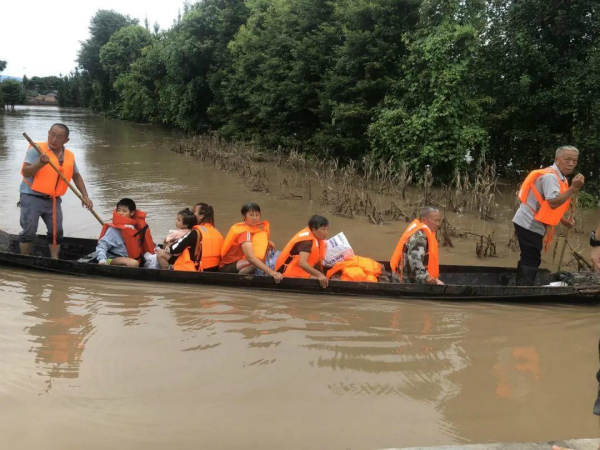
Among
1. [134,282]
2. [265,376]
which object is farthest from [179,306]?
[265,376]

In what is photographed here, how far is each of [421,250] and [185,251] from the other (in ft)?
8.60

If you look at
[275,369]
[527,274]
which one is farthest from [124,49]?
[275,369]

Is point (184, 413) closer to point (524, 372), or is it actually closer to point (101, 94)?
point (524, 372)

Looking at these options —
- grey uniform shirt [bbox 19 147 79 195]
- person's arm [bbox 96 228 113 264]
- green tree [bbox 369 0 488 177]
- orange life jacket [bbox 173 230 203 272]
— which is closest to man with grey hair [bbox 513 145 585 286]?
orange life jacket [bbox 173 230 203 272]

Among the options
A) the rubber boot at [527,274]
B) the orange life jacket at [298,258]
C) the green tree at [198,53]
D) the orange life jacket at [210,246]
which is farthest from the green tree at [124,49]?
the rubber boot at [527,274]

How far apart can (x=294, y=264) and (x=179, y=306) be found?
1.31 m

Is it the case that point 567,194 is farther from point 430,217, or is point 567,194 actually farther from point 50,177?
point 50,177

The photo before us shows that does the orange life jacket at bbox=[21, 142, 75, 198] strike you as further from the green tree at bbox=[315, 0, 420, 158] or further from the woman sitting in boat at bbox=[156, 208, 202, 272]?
the green tree at bbox=[315, 0, 420, 158]

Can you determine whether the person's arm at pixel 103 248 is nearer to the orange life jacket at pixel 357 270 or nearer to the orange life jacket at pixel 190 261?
the orange life jacket at pixel 190 261

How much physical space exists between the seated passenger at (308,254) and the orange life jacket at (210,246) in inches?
28.5

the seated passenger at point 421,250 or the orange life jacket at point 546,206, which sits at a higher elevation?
the orange life jacket at point 546,206

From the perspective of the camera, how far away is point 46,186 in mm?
6621

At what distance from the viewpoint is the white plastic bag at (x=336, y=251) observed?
20.8ft

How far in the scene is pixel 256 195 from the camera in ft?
41.6
